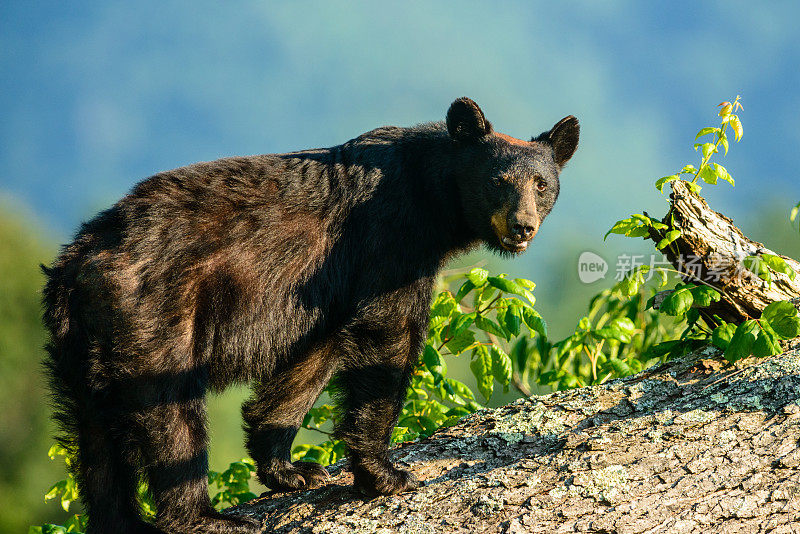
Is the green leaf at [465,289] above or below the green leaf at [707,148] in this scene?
below

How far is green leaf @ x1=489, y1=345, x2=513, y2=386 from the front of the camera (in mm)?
5613

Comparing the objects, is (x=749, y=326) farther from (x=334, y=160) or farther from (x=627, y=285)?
(x=334, y=160)

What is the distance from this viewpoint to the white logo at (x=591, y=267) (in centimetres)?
620

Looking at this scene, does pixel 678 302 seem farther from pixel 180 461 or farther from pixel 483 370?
pixel 180 461

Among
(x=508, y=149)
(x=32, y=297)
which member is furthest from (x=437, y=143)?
(x=32, y=297)

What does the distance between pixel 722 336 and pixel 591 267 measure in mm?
1512

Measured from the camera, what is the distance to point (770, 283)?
5191 millimetres

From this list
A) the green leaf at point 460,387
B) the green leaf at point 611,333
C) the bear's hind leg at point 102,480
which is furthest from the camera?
the green leaf at point 460,387

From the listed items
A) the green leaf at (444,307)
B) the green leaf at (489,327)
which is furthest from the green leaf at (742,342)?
the green leaf at (444,307)

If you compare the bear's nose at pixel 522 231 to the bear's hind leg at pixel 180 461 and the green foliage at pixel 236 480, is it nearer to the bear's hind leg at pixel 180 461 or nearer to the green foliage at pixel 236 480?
the bear's hind leg at pixel 180 461

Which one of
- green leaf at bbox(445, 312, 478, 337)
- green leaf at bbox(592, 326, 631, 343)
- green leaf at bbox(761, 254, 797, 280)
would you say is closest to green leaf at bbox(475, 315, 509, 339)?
green leaf at bbox(445, 312, 478, 337)

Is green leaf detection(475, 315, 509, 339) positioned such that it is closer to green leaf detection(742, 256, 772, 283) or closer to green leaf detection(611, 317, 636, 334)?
green leaf detection(611, 317, 636, 334)

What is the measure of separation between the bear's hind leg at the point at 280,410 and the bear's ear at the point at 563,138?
7.66 feet

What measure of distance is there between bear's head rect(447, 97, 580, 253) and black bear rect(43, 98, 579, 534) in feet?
0.04
